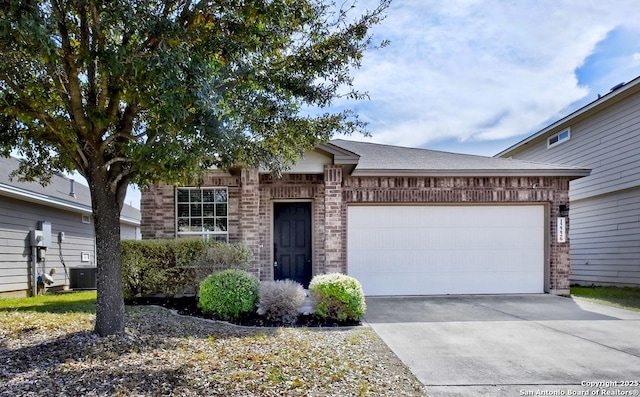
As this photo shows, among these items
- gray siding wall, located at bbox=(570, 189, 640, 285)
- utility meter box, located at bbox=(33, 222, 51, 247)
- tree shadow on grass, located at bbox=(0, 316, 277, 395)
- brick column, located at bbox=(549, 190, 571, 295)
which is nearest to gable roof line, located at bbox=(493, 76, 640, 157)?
gray siding wall, located at bbox=(570, 189, 640, 285)

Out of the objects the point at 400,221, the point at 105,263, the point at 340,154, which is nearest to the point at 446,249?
the point at 400,221

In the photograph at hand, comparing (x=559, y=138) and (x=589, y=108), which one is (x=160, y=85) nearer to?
(x=589, y=108)

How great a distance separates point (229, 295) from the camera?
21.7 feet

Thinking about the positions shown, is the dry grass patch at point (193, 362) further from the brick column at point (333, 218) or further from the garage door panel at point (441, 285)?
the garage door panel at point (441, 285)

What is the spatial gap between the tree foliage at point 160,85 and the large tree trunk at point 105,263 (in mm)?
16

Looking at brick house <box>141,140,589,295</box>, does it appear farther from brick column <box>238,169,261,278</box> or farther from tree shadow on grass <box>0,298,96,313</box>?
tree shadow on grass <box>0,298,96,313</box>

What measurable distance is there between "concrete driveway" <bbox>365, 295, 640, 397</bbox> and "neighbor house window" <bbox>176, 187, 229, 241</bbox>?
374 centimetres

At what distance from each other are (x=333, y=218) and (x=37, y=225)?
855 cm

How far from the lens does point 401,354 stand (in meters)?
4.76

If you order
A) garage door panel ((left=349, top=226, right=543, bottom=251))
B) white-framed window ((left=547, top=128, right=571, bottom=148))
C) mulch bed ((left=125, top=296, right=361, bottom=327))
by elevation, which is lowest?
mulch bed ((left=125, top=296, right=361, bottom=327))

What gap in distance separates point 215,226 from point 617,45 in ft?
38.8

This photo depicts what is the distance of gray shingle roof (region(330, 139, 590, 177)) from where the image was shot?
902 centimetres

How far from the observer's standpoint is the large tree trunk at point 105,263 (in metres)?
4.75

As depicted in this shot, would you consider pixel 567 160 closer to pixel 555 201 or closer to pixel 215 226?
pixel 555 201
